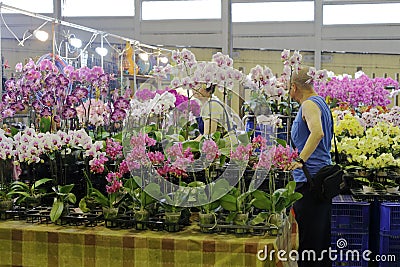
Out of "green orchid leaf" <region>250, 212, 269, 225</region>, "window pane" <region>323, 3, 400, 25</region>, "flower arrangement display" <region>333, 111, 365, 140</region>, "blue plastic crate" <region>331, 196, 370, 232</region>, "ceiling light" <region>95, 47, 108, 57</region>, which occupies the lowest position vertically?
"blue plastic crate" <region>331, 196, 370, 232</region>

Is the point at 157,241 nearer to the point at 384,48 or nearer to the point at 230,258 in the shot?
the point at 230,258

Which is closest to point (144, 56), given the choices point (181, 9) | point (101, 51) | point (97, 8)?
point (101, 51)

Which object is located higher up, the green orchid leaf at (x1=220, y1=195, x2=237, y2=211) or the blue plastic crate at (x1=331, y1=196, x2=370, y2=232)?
the green orchid leaf at (x1=220, y1=195, x2=237, y2=211)

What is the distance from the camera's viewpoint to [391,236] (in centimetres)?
349

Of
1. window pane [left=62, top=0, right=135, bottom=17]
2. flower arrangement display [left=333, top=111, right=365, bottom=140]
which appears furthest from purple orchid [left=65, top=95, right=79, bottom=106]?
window pane [left=62, top=0, right=135, bottom=17]

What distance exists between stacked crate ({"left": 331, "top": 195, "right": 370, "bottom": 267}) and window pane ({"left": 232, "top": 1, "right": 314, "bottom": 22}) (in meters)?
5.52

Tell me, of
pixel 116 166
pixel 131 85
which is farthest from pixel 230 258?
pixel 131 85

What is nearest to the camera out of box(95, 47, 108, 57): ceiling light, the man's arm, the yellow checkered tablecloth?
the yellow checkered tablecloth

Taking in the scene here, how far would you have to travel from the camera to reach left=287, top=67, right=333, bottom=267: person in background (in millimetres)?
3283

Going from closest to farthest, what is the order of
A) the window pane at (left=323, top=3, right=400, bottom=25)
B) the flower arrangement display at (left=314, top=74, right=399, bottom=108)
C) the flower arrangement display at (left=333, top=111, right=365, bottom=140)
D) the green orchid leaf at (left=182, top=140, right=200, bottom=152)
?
1. the green orchid leaf at (left=182, top=140, right=200, bottom=152)
2. the flower arrangement display at (left=333, top=111, right=365, bottom=140)
3. the flower arrangement display at (left=314, top=74, right=399, bottom=108)
4. the window pane at (left=323, top=3, right=400, bottom=25)

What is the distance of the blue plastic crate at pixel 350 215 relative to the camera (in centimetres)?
360

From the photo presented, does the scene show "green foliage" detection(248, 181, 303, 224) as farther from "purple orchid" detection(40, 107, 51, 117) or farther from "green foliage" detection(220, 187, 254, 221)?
"purple orchid" detection(40, 107, 51, 117)

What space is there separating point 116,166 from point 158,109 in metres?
0.47

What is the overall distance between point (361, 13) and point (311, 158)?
574 centimetres
